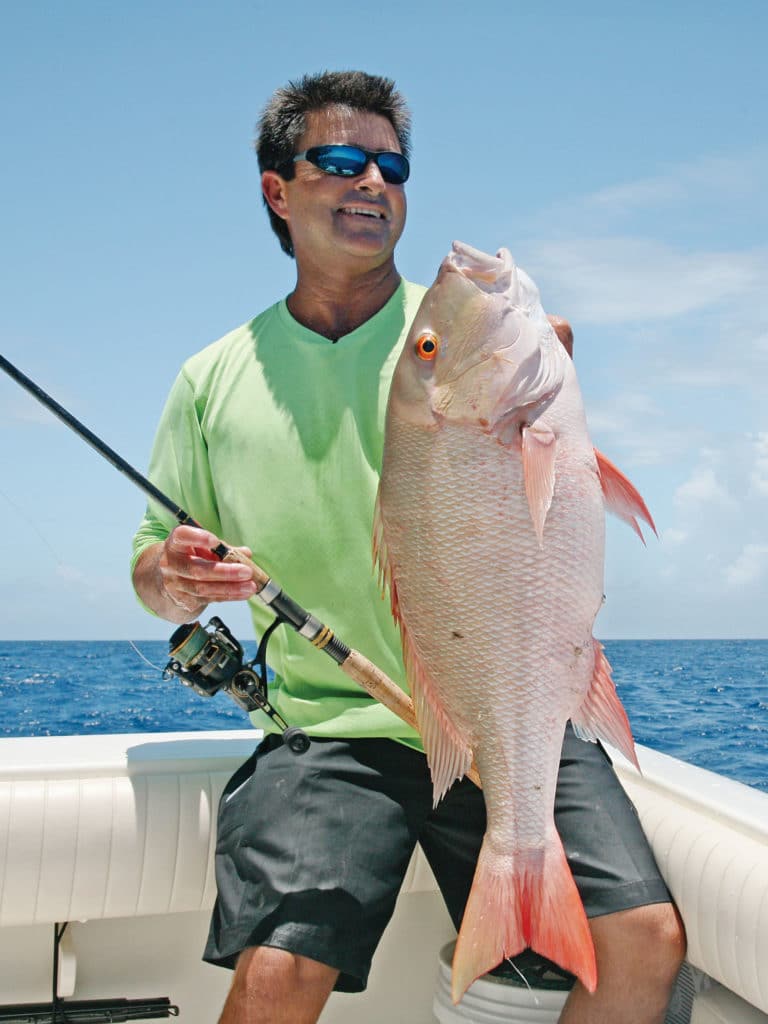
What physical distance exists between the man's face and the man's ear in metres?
0.09

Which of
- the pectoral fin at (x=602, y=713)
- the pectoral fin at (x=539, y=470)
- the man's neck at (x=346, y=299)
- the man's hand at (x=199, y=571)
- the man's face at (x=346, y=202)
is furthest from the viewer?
the man's neck at (x=346, y=299)

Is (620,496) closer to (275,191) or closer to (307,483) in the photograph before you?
(307,483)

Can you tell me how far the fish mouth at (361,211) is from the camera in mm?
2885

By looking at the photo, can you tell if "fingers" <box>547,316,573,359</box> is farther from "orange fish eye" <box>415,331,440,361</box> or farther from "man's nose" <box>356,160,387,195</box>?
"man's nose" <box>356,160,387,195</box>

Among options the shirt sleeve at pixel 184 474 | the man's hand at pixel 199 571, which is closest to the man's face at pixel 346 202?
the shirt sleeve at pixel 184 474

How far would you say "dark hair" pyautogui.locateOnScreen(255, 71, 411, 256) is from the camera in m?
3.06

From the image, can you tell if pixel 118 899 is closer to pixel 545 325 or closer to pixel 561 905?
pixel 561 905

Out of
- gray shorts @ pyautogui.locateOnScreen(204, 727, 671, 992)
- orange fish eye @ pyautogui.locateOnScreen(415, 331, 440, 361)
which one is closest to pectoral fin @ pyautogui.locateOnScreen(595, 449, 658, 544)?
orange fish eye @ pyautogui.locateOnScreen(415, 331, 440, 361)

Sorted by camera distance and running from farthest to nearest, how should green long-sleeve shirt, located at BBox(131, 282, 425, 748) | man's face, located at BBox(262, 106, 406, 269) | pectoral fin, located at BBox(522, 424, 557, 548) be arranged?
1. man's face, located at BBox(262, 106, 406, 269)
2. green long-sleeve shirt, located at BBox(131, 282, 425, 748)
3. pectoral fin, located at BBox(522, 424, 557, 548)

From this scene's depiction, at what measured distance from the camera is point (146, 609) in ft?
9.70

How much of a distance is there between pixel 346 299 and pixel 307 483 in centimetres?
61

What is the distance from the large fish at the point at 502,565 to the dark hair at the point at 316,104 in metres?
1.19

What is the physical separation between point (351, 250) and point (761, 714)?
20.0 metres

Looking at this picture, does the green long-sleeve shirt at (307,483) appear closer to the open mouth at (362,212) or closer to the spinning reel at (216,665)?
the spinning reel at (216,665)
